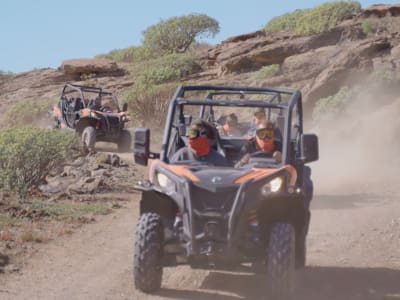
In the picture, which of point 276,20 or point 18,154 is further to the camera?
point 276,20

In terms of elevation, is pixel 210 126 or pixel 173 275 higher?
pixel 210 126

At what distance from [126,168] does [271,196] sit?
1191 centimetres

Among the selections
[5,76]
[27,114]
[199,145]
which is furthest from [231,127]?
[5,76]

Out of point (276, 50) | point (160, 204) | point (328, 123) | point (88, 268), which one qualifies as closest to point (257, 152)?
point (160, 204)

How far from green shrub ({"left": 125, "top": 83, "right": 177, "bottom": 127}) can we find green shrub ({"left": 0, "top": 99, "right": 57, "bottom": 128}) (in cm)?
505

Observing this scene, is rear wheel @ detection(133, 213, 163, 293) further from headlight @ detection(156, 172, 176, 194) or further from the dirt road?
headlight @ detection(156, 172, 176, 194)

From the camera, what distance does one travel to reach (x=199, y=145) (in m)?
7.46

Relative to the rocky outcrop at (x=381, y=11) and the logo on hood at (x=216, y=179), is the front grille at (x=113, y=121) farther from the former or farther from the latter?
the rocky outcrop at (x=381, y=11)

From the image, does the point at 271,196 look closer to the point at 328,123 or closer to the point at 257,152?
the point at 257,152

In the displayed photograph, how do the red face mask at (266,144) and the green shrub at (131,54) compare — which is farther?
the green shrub at (131,54)

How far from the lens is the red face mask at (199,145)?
24.5 feet

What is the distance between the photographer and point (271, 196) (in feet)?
21.7

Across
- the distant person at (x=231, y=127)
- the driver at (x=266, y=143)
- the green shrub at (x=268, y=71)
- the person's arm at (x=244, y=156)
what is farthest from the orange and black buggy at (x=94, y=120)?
the driver at (x=266, y=143)

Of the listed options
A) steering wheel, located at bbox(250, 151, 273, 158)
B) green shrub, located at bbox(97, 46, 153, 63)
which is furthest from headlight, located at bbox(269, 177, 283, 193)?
green shrub, located at bbox(97, 46, 153, 63)
